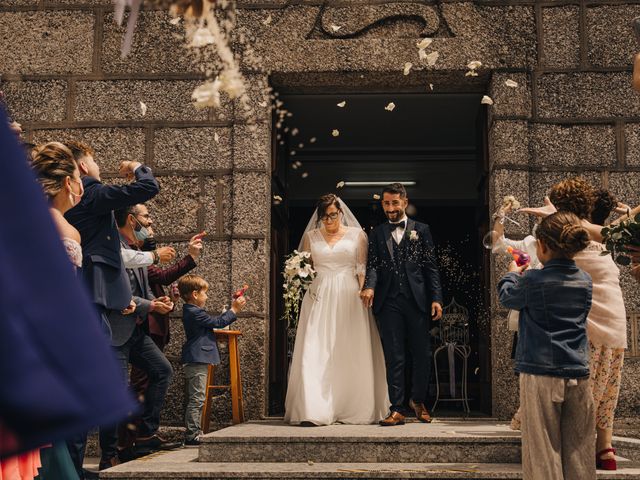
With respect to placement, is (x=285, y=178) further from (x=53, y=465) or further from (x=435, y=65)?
(x=53, y=465)

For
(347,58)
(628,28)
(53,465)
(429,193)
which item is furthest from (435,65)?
(429,193)

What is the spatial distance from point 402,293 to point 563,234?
310 cm

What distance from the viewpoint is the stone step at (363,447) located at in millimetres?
5883

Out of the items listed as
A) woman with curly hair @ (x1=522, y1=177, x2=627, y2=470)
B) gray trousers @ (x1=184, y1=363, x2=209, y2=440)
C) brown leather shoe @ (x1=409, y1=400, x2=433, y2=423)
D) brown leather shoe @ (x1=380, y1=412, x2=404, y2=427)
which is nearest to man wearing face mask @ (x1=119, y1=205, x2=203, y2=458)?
gray trousers @ (x1=184, y1=363, x2=209, y2=440)

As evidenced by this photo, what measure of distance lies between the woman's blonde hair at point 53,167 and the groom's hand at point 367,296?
3.89 m

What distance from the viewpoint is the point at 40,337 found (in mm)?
832

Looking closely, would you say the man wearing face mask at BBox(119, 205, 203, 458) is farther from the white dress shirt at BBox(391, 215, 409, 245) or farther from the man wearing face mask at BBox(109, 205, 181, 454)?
the white dress shirt at BBox(391, 215, 409, 245)

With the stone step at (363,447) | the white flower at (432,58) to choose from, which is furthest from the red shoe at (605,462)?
the white flower at (432,58)

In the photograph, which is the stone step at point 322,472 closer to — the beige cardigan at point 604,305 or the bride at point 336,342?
the beige cardigan at point 604,305

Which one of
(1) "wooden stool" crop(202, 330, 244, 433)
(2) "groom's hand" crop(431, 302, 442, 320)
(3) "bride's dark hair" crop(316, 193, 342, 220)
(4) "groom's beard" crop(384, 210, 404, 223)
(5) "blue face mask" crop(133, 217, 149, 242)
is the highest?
(3) "bride's dark hair" crop(316, 193, 342, 220)

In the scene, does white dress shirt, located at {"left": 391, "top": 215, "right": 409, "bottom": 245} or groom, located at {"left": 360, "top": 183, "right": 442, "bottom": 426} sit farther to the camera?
white dress shirt, located at {"left": 391, "top": 215, "right": 409, "bottom": 245}

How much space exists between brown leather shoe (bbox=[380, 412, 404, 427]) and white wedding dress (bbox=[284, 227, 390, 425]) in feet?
1.74

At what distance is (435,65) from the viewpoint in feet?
26.8

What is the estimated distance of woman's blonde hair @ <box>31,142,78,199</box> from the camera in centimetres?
397
